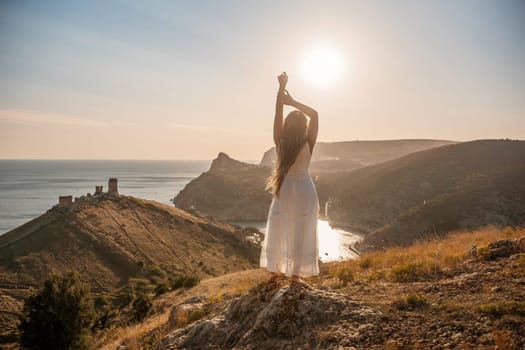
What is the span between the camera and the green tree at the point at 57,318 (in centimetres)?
2069

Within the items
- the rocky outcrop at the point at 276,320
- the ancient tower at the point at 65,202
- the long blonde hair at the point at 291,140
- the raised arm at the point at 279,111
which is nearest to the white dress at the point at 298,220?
the long blonde hair at the point at 291,140

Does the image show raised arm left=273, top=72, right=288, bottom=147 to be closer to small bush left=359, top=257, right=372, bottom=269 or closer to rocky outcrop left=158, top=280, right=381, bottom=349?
rocky outcrop left=158, top=280, right=381, bottom=349

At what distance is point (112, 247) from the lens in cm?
4950

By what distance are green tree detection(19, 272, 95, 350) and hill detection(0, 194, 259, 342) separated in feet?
46.2

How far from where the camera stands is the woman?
232 inches

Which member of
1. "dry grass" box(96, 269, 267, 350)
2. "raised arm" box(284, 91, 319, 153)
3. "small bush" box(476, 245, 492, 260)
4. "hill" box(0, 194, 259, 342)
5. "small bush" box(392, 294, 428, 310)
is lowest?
"hill" box(0, 194, 259, 342)

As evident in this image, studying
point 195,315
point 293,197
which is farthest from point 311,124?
point 195,315

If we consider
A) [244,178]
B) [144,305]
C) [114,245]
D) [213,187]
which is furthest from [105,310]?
[244,178]

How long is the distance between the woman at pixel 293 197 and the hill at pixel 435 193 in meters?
52.2

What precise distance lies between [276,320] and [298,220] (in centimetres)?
169

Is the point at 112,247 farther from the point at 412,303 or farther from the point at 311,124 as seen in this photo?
the point at 412,303

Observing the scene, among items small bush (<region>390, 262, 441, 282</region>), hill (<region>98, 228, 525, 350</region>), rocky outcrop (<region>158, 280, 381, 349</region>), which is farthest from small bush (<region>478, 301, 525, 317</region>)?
small bush (<region>390, 262, 441, 282</region>)

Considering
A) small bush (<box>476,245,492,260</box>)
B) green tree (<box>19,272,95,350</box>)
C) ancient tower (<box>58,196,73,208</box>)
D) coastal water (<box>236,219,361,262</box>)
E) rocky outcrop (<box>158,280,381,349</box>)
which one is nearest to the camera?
rocky outcrop (<box>158,280,381,349</box>)

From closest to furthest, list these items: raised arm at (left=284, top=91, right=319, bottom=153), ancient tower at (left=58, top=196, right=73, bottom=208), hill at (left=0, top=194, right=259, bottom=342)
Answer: raised arm at (left=284, top=91, right=319, bottom=153) < hill at (left=0, top=194, right=259, bottom=342) < ancient tower at (left=58, top=196, right=73, bottom=208)
